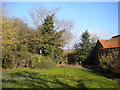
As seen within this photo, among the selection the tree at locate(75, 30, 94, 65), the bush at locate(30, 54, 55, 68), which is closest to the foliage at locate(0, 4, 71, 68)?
the bush at locate(30, 54, 55, 68)

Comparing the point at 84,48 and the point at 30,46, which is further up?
the point at 30,46

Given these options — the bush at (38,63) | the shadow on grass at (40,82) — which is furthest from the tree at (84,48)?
the shadow on grass at (40,82)

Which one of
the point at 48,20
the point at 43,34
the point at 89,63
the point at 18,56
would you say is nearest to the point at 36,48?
the point at 43,34

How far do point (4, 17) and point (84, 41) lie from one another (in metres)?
12.0

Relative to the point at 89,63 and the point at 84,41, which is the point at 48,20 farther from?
the point at 89,63

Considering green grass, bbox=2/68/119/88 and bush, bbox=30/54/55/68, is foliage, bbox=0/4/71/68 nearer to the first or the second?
bush, bbox=30/54/55/68

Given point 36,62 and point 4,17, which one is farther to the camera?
point 36,62

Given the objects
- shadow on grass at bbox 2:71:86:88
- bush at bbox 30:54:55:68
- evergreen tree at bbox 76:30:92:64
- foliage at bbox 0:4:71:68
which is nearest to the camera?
shadow on grass at bbox 2:71:86:88

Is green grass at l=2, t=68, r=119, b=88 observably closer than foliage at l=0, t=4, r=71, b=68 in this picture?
Yes

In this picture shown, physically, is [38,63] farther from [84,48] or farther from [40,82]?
[84,48]

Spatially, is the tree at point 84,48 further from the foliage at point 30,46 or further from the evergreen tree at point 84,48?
the foliage at point 30,46

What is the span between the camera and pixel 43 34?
15.5 m

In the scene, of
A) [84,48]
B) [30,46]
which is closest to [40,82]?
[30,46]

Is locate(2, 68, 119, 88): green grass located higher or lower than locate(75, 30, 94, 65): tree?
lower
